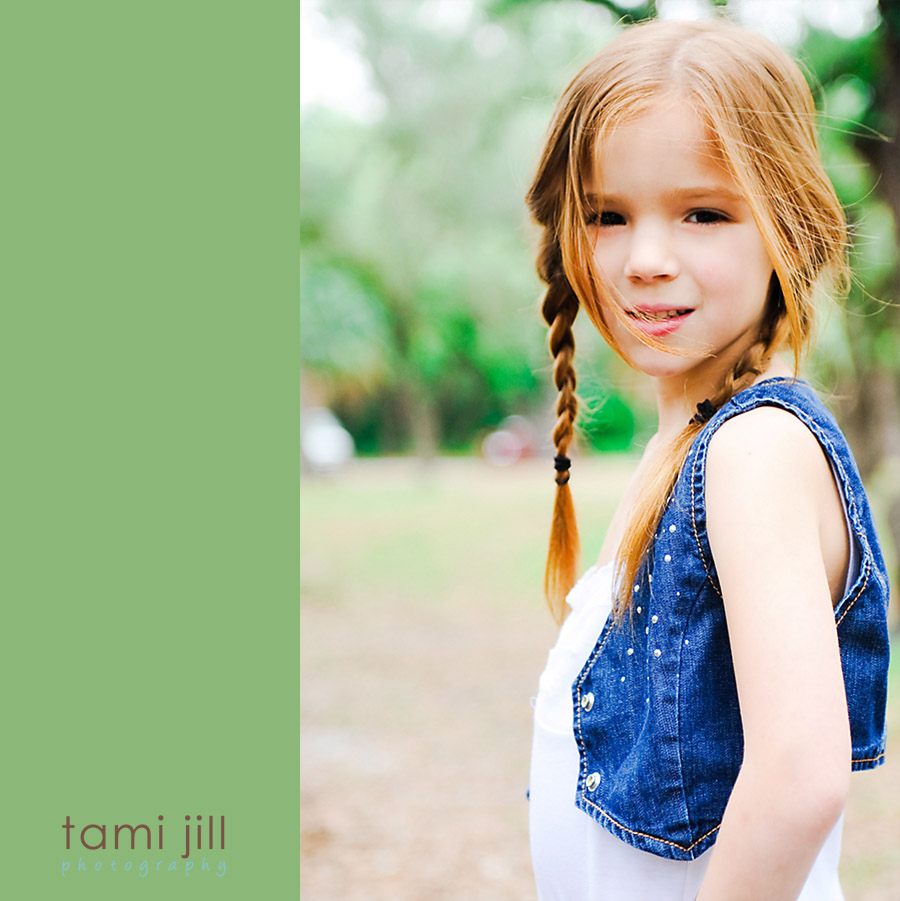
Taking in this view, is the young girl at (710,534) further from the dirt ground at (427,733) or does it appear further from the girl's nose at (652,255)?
the dirt ground at (427,733)

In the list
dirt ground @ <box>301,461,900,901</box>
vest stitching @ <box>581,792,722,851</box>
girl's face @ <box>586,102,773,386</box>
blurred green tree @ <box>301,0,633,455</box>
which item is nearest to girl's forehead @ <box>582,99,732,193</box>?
girl's face @ <box>586,102,773,386</box>

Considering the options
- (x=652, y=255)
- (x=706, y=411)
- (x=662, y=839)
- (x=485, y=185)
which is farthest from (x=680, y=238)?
(x=485, y=185)

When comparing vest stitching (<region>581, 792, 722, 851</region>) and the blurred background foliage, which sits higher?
the blurred background foliage

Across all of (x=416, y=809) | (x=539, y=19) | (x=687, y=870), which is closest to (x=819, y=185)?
(x=687, y=870)

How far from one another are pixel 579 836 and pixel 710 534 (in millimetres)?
482

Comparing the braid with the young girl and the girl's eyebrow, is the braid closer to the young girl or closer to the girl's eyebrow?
the young girl

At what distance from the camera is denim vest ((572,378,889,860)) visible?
1067mm

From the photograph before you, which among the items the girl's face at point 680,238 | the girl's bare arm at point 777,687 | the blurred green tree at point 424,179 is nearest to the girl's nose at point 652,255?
the girl's face at point 680,238

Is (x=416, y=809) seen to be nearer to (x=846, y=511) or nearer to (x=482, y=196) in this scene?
(x=846, y=511)

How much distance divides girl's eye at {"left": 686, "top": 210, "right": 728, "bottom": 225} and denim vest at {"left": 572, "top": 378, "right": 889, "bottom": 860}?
0.69ft

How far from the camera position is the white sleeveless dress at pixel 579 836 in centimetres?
117

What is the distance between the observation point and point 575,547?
1.69 m

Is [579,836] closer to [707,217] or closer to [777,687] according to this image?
[777,687]

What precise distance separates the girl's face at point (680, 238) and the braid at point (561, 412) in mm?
314
